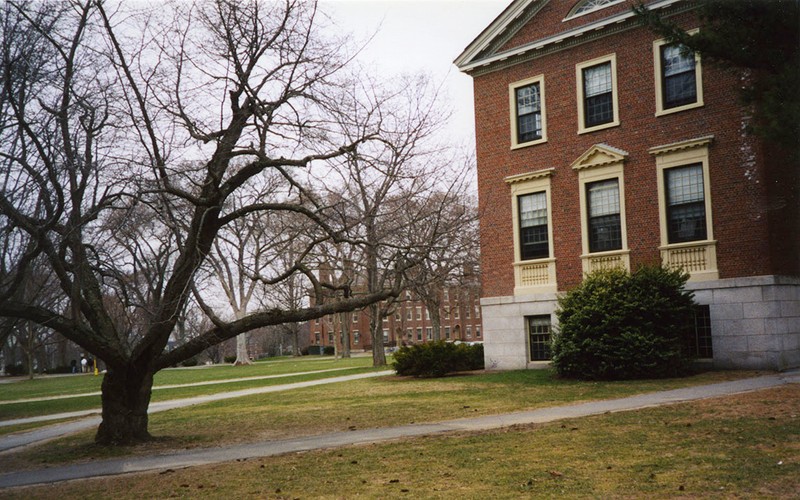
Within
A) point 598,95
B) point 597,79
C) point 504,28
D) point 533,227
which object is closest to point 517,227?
point 533,227

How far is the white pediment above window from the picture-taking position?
81.6ft

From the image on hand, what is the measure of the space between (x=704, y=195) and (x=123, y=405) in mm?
17249

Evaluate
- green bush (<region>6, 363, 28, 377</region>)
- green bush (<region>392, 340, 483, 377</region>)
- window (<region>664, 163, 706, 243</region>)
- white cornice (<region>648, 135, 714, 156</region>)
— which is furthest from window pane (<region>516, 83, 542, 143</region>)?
green bush (<region>6, 363, 28, 377</region>)

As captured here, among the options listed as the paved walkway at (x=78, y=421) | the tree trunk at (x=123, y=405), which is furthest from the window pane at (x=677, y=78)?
the tree trunk at (x=123, y=405)

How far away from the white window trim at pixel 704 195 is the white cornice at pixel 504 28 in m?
4.37

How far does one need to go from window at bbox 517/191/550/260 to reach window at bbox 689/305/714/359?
18.4 feet

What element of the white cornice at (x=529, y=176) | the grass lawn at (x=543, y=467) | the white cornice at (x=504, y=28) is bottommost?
the grass lawn at (x=543, y=467)

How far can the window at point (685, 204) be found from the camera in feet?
76.2

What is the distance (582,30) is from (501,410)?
14.6 m

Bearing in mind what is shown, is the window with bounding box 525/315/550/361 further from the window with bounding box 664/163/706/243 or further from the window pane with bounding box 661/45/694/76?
the window pane with bounding box 661/45/694/76

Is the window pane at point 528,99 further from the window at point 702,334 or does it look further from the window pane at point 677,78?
the window at point 702,334

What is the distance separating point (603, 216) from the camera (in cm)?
2547

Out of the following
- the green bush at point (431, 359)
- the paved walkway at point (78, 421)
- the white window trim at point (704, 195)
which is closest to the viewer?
the paved walkway at point (78, 421)

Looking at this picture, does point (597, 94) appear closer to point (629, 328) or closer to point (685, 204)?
point (685, 204)
